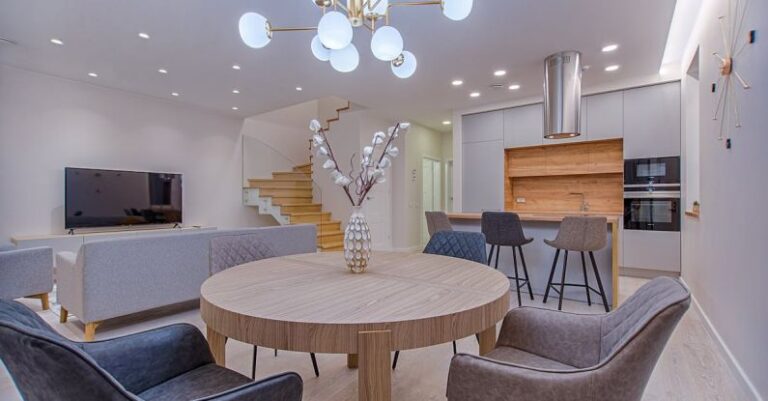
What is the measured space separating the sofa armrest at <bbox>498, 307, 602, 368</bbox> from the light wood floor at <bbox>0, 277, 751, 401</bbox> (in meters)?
0.66

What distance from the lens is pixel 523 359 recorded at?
1339 millimetres

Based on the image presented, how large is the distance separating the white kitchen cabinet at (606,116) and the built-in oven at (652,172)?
44 cm

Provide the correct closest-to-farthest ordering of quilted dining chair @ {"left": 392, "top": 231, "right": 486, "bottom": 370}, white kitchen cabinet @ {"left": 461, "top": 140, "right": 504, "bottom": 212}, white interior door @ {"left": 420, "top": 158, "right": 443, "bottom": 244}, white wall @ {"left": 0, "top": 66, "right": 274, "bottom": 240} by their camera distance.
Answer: quilted dining chair @ {"left": 392, "top": 231, "right": 486, "bottom": 370}
white wall @ {"left": 0, "top": 66, "right": 274, "bottom": 240}
white kitchen cabinet @ {"left": 461, "top": 140, "right": 504, "bottom": 212}
white interior door @ {"left": 420, "top": 158, "right": 443, "bottom": 244}

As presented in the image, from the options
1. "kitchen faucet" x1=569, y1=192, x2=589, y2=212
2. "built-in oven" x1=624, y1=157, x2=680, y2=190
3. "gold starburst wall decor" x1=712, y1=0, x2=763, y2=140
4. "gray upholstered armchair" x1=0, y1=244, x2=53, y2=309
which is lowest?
"gray upholstered armchair" x1=0, y1=244, x2=53, y2=309

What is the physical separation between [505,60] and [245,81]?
10.9 feet

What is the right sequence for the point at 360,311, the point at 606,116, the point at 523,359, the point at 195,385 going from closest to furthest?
the point at 360,311, the point at 195,385, the point at 523,359, the point at 606,116

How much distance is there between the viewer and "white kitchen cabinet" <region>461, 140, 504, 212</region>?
569cm

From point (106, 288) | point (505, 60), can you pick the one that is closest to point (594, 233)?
point (505, 60)

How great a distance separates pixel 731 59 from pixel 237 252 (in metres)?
3.21

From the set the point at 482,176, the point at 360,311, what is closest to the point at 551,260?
the point at 482,176

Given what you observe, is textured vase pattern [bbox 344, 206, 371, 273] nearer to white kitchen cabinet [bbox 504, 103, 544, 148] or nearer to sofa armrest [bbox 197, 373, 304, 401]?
sofa armrest [bbox 197, 373, 304, 401]

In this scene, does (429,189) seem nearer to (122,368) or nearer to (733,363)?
(733,363)

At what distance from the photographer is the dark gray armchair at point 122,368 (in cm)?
71

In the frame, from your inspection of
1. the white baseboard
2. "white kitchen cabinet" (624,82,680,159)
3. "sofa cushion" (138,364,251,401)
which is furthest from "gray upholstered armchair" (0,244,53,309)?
"white kitchen cabinet" (624,82,680,159)
